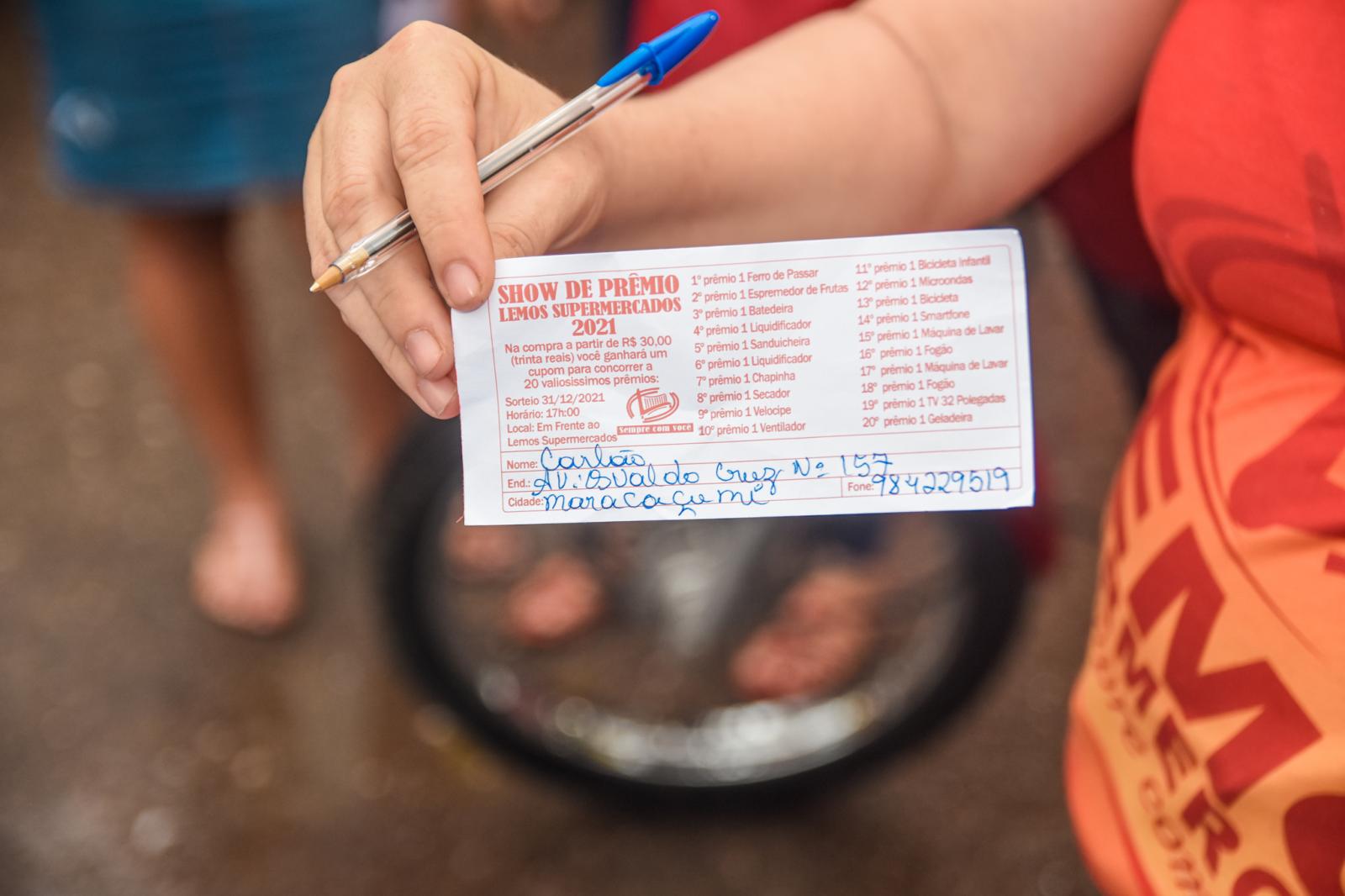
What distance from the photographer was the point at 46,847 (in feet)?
4.45

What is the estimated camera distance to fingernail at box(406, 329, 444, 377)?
48cm

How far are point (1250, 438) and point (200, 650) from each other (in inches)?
57.1

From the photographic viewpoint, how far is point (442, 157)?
1.59 ft

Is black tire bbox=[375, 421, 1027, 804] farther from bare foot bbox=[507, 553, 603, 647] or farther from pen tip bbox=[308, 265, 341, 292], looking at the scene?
pen tip bbox=[308, 265, 341, 292]

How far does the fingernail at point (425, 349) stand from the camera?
1.58 ft

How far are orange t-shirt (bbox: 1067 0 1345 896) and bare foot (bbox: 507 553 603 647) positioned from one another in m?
1.02

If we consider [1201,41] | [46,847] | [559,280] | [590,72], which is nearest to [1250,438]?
[1201,41]

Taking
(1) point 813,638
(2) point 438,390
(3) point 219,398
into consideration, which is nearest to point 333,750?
(3) point 219,398

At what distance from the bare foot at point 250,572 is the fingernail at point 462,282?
123 centimetres

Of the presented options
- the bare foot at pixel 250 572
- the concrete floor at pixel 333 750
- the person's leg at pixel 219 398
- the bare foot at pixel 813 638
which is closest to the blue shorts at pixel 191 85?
the person's leg at pixel 219 398

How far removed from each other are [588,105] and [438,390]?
0.15 metres

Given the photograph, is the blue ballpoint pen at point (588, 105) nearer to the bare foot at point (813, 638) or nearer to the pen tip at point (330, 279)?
the pen tip at point (330, 279)

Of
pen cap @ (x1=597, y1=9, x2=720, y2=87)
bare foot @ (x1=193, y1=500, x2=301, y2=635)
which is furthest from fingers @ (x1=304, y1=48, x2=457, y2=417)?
bare foot @ (x1=193, y1=500, x2=301, y2=635)

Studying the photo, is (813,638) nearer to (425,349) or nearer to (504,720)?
(504,720)
